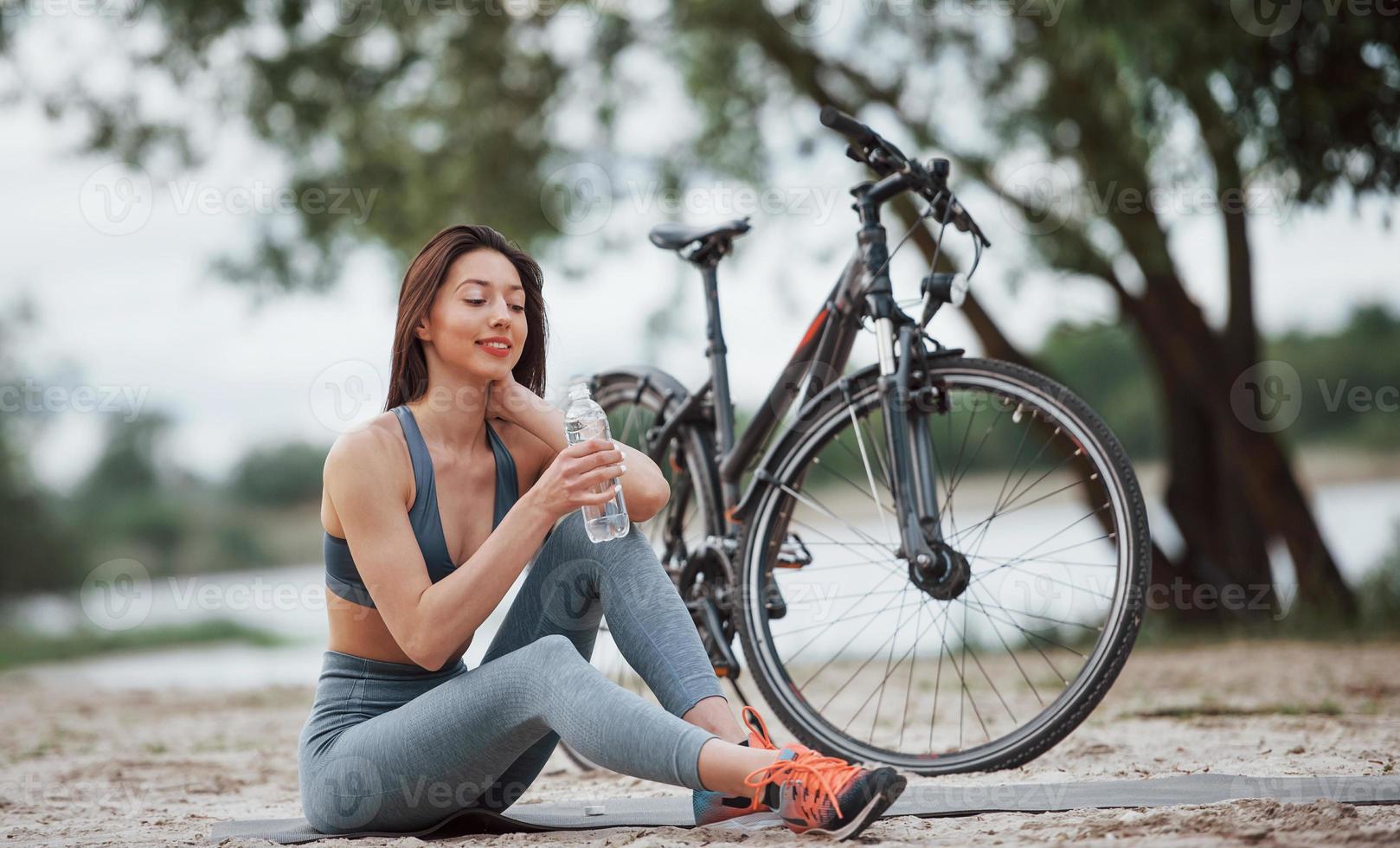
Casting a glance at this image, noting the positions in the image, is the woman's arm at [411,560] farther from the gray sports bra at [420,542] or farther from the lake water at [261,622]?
the lake water at [261,622]

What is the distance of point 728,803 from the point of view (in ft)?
6.34

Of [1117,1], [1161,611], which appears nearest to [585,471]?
[1117,1]

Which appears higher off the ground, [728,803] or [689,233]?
[689,233]

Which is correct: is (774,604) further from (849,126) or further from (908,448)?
(849,126)

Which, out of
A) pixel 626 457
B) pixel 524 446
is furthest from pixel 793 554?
pixel 524 446

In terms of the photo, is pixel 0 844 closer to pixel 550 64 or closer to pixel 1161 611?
pixel 550 64

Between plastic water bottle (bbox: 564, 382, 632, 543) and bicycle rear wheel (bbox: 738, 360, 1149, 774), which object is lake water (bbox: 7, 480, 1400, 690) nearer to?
plastic water bottle (bbox: 564, 382, 632, 543)

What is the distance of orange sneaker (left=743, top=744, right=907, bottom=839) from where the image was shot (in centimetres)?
178

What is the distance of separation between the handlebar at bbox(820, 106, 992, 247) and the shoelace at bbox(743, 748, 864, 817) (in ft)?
4.00

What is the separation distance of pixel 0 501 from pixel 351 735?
74.7ft

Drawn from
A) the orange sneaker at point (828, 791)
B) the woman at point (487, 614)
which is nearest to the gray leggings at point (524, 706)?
the woman at point (487, 614)

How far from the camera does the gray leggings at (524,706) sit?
1885mm

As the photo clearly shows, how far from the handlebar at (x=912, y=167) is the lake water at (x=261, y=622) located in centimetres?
115

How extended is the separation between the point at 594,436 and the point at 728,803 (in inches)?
25.0
